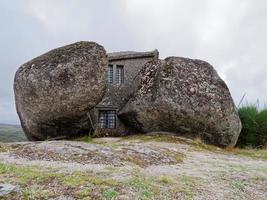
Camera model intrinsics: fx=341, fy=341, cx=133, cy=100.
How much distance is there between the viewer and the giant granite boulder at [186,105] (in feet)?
45.6

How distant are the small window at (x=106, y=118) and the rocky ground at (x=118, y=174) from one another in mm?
7936

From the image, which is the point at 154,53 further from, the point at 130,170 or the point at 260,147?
the point at 130,170

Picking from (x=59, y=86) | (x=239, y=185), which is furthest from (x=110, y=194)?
(x=59, y=86)

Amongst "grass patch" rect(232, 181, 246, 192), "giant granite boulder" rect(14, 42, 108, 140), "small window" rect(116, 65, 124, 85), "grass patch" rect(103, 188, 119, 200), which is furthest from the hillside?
"grass patch" rect(232, 181, 246, 192)

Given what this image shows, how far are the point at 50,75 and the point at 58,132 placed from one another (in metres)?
2.58

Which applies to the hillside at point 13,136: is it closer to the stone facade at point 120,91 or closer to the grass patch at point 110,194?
the stone facade at point 120,91

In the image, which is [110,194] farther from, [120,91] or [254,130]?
[254,130]

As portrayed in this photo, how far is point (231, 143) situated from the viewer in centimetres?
1472

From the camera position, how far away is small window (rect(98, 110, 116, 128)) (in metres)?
17.5

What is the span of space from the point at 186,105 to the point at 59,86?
5113 millimetres

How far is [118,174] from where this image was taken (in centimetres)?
647

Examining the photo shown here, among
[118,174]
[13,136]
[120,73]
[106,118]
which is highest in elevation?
[120,73]

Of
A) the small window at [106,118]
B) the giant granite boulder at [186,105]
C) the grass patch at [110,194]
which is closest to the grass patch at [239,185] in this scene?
the grass patch at [110,194]

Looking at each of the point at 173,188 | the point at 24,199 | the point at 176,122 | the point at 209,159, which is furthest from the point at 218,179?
the point at 176,122
